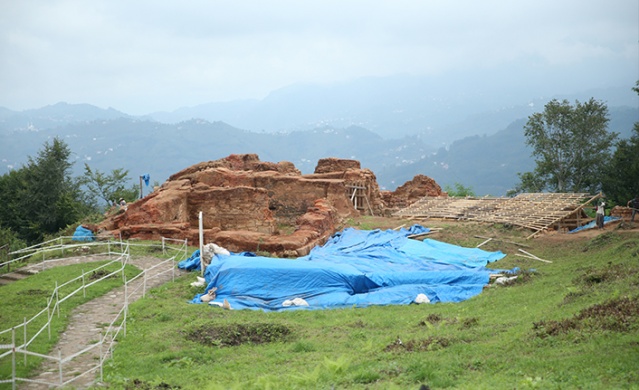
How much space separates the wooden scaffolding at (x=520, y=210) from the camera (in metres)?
26.9

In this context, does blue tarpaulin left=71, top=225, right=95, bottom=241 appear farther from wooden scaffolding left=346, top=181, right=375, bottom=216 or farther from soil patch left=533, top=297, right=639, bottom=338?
soil patch left=533, top=297, right=639, bottom=338

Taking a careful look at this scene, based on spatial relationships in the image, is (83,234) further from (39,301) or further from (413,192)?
(413,192)

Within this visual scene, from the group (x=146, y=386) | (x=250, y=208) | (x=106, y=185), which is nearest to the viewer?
(x=146, y=386)

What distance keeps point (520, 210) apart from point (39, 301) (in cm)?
2089

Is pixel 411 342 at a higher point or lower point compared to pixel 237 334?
higher

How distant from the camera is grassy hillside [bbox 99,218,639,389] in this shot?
8586mm

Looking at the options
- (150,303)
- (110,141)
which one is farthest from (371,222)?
(110,141)

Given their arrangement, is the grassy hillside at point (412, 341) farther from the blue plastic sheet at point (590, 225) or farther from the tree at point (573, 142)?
the tree at point (573, 142)

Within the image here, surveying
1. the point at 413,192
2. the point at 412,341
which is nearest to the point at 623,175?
the point at 413,192

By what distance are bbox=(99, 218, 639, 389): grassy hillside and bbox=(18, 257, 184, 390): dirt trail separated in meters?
0.45

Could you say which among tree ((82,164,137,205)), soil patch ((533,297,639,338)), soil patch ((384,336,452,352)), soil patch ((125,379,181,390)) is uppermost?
soil patch ((533,297,639,338))

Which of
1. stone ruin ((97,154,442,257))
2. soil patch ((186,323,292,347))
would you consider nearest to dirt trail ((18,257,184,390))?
soil patch ((186,323,292,347))

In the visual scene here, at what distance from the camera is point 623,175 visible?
42188 millimetres

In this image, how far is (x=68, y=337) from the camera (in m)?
12.5
